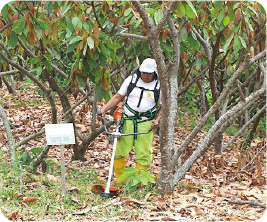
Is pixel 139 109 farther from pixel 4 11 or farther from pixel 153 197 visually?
pixel 4 11

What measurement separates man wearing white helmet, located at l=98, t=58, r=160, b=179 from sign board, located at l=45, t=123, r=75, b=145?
74 centimetres

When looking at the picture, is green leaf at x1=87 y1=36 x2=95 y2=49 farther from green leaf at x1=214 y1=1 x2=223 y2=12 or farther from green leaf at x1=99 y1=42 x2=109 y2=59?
green leaf at x1=214 y1=1 x2=223 y2=12

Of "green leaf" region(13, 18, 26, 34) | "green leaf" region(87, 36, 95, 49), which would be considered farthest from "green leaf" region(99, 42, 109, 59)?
"green leaf" region(13, 18, 26, 34)

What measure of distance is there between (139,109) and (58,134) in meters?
1.15

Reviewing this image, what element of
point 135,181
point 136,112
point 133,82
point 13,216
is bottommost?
point 13,216

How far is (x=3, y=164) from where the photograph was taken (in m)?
5.43

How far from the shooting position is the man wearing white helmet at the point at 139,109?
5.04 metres

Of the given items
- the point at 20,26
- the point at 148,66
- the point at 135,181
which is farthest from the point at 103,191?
the point at 20,26

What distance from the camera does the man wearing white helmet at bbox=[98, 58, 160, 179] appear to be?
504 cm

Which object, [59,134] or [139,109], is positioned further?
[139,109]

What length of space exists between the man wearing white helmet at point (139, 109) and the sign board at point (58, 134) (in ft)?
2.44

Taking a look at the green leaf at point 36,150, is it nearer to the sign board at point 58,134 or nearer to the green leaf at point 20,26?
the sign board at point 58,134

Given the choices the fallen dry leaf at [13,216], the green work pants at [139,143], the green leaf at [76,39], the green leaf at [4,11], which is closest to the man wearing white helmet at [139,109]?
the green work pants at [139,143]

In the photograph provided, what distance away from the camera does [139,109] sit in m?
5.10
